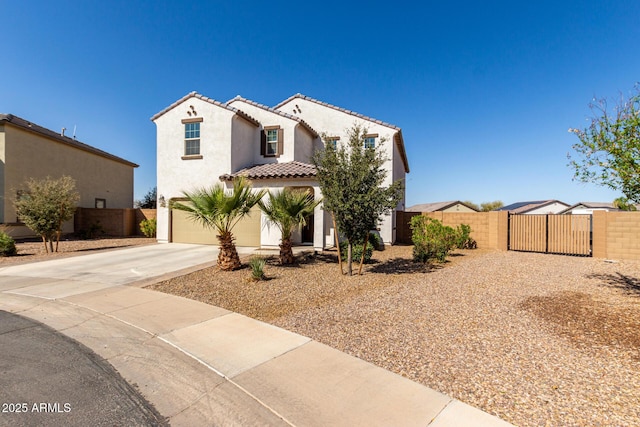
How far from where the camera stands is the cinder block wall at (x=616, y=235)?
1252 cm

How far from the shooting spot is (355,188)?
860cm

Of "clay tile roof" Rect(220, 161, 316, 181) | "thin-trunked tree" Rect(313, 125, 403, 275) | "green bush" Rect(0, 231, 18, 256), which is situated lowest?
"green bush" Rect(0, 231, 18, 256)

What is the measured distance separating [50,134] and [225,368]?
1023 inches

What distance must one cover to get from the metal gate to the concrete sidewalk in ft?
49.3

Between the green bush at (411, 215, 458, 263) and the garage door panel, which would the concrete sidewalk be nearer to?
the garage door panel

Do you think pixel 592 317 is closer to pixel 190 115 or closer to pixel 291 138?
pixel 291 138

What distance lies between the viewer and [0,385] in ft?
11.3

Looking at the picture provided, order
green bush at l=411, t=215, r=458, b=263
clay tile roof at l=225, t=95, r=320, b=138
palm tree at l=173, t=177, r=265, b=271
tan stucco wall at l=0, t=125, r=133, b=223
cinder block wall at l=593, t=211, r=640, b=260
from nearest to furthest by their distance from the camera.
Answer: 1. palm tree at l=173, t=177, r=265, b=271
2. green bush at l=411, t=215, r=458, b=263
3. cinder block wall at l=593, t=211, r=640, b=260
4. clay tile roof at l=225, t=95, r=320, b=138
5. tan stucco wall at l=0, t=125, r=133, b=223

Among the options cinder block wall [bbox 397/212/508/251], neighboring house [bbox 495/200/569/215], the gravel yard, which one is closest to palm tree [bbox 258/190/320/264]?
the gravel yard

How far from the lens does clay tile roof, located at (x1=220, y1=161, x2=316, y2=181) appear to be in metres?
13.6

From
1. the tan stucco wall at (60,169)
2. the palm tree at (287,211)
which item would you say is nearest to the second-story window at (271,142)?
the palm tree at (287,211)

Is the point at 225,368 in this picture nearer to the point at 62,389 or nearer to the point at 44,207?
the point at 62,389

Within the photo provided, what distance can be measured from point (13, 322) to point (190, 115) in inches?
506

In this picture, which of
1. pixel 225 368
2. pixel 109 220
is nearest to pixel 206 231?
pixel 109 220
